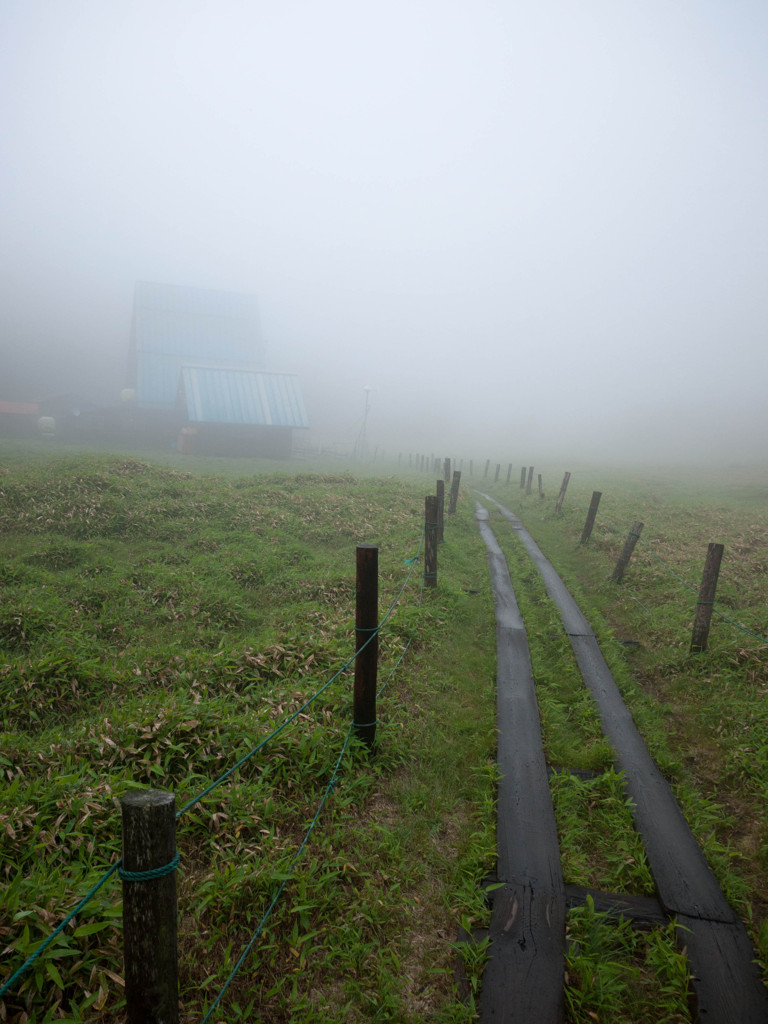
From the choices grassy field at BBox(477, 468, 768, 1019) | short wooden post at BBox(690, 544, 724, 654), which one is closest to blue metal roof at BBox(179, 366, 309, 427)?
grassy field at BBox(477, 468, 768, 1019)

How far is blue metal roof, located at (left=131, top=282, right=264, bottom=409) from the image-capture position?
48.3 metres

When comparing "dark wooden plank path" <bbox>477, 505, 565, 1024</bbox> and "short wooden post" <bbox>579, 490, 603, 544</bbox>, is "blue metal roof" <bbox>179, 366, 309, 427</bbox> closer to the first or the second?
"short wooden post" <bbox>579, 490, 603, 544</bbox>

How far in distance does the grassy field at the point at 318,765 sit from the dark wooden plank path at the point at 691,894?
0.17 m

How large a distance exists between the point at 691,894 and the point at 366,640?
12.3 ft

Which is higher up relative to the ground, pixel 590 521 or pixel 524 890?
pixel 590 521

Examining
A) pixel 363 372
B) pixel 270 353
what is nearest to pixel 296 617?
pixel 270 353

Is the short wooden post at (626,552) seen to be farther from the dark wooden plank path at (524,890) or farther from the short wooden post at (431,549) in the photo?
the dark wooden plank path at (524,890)

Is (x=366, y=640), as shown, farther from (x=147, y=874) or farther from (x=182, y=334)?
(x=182, y=334)

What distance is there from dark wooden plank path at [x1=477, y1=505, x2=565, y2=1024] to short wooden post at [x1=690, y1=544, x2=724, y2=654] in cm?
339

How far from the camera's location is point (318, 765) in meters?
5.74

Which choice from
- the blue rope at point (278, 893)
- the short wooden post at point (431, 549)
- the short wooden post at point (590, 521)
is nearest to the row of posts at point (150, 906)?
the blue rope at point (278, 893)

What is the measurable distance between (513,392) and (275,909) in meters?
144

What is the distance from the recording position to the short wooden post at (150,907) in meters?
2.30

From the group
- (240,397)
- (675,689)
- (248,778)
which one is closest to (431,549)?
(675,689)
